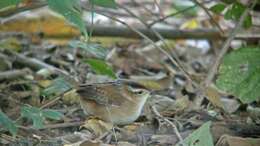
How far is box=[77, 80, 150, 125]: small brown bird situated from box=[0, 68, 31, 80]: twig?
0.71 meters

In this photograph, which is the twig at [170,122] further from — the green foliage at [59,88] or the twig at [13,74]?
the twig at [13,74]

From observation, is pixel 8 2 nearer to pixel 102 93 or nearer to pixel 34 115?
pixel 34 115

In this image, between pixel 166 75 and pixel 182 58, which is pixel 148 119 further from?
pixel 182 58

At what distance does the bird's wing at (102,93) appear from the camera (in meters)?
2.05

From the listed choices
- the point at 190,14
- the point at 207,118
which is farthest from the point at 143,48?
the point at 207,118

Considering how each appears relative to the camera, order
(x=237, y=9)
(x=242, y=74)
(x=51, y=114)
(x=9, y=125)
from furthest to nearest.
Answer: (x=237, y=9)
(x=242, y=74)
(x=51, y=114)
(x=9, y=125)

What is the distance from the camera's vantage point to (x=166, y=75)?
3.10 m

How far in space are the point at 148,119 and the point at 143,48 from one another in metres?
1.76

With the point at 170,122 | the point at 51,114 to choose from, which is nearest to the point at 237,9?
the point at 170,122

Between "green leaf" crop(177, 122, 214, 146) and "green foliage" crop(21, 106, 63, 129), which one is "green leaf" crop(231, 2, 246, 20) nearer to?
"green leaf" crop(177, 122, 214, 146)

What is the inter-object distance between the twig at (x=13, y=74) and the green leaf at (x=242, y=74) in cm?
101

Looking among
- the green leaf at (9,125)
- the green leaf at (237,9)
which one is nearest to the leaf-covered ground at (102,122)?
the green leaf at (9,125)

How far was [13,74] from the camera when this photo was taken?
2729 mm

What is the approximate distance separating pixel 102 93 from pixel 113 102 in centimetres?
5
